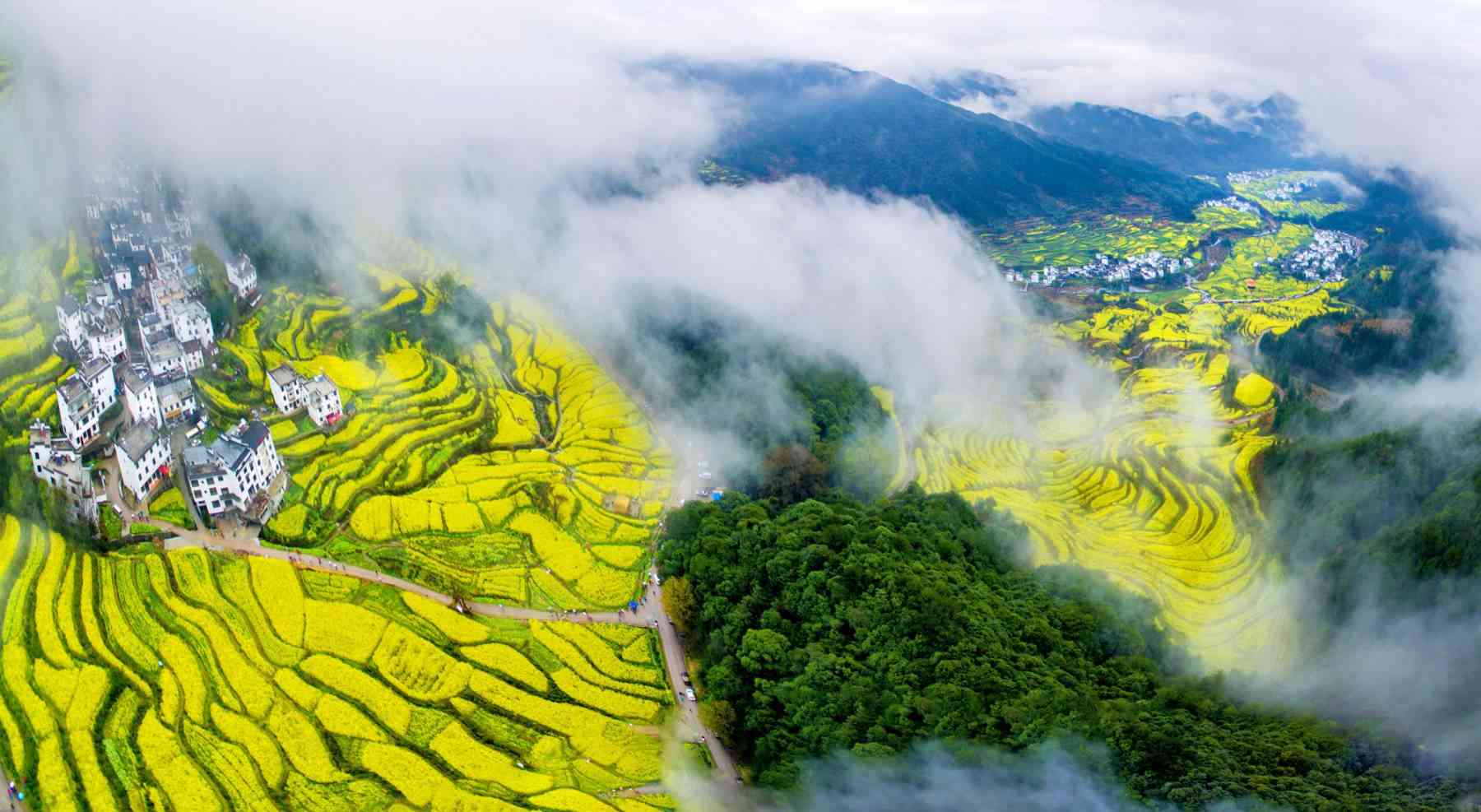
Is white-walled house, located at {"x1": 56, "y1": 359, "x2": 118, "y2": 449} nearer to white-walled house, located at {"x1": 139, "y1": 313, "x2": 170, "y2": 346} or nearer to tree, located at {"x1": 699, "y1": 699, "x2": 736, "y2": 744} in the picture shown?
white-walled house, located at {"x1": 139, "y1": 313, "x2": 170, "y2": 346}

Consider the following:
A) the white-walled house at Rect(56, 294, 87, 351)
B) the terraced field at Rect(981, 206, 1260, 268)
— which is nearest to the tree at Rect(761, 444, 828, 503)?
the white-walled house at Rect(56, 294, 87, 351)

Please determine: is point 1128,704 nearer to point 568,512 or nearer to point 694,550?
point 694,550

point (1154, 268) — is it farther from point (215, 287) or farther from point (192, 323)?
point (192, 323)

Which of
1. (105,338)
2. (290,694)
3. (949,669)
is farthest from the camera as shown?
(105,338)

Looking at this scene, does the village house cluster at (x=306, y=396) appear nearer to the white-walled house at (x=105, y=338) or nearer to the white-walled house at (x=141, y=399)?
the white-walled house at (x=141, y=399)

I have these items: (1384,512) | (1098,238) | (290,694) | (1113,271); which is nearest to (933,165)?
(1098,238)

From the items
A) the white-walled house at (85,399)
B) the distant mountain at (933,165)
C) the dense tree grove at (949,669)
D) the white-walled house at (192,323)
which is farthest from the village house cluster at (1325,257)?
the white-walled house at (85,399)
